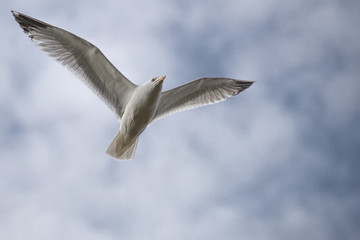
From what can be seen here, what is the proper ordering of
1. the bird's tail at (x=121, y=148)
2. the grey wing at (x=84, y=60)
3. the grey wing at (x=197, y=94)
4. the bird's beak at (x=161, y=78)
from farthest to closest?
the grey wing at (x=197, y=94), the bird's tail at (x=121, y=148), the grey wing at (x=84, y=60), the bird's beak at (x=161, y=78)

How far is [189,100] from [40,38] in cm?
289

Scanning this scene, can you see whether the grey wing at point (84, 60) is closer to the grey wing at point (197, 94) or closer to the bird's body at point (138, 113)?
the bird's body at point (138, 113)

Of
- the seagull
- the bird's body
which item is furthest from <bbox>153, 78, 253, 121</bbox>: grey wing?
the bird's body

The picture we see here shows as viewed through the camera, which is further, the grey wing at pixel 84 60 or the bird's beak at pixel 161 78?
the grey wing at pixel 84 60

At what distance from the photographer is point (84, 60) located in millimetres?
9602

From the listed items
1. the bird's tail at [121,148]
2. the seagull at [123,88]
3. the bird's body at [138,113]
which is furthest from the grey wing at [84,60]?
the bird's tail at [121,148]

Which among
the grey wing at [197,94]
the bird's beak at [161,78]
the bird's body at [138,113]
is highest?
the grey wing at [197,94]

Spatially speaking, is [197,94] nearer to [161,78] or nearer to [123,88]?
[161,78]

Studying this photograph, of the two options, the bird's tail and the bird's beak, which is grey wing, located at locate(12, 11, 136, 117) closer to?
the bird's tail

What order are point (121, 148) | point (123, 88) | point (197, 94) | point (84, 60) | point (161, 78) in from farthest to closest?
point (197, 94) → point (123, 88) → point (121, 148) → point (84, 60) → point (161, 78)

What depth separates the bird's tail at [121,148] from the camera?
379 inches

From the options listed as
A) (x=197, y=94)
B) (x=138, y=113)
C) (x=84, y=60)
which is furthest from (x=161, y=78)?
(x=84, y=60)

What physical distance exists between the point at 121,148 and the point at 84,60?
1.70 m

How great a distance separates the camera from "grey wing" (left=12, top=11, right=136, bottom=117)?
9391 mm
